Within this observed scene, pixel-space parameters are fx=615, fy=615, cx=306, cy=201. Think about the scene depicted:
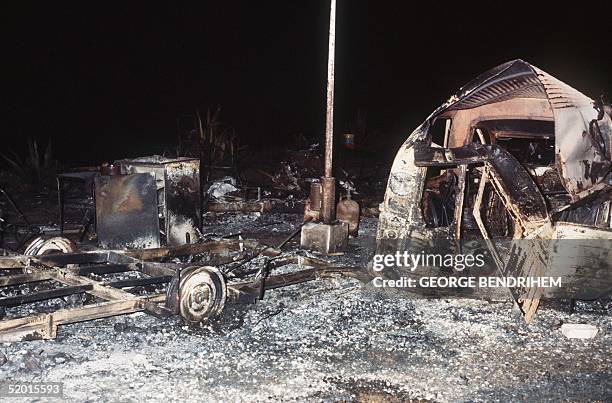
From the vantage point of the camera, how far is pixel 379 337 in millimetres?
5512

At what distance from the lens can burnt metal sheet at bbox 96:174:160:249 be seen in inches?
297

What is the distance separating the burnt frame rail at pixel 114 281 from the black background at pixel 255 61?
50.0 feet

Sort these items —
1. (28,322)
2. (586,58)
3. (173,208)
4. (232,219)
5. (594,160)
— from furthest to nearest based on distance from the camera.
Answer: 1. (586,58)
2. (232,219)
3. (173,208)
4. (594,160)
5. (28,322)

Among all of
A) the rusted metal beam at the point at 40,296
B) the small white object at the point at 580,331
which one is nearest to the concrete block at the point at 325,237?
the small white object at the point at 580,331

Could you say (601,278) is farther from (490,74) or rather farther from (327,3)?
(327,3)

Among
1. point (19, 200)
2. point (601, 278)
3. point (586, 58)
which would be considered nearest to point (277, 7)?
point (586, 58)

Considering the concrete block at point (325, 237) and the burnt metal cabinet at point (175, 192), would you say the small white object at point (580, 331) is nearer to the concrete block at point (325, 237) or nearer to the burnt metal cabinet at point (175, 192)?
the concrete block at point (325, 237)

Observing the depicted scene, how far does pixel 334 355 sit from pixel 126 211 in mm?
3730

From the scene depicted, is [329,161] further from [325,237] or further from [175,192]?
[175,192]

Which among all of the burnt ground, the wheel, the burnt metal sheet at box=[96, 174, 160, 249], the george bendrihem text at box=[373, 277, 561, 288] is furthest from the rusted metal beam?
the george bendrihem text at box=[373, 277, 561, 288]

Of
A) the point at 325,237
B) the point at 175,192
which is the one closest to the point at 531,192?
the point at 325,237

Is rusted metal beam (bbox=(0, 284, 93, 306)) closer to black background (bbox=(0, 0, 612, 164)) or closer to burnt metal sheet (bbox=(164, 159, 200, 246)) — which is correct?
burnt metal sheet (bbox=(164, 159, 200, 246))

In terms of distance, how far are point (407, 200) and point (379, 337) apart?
5.83 feet

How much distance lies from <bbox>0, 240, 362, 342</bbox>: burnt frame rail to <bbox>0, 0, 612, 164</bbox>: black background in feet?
50.0
